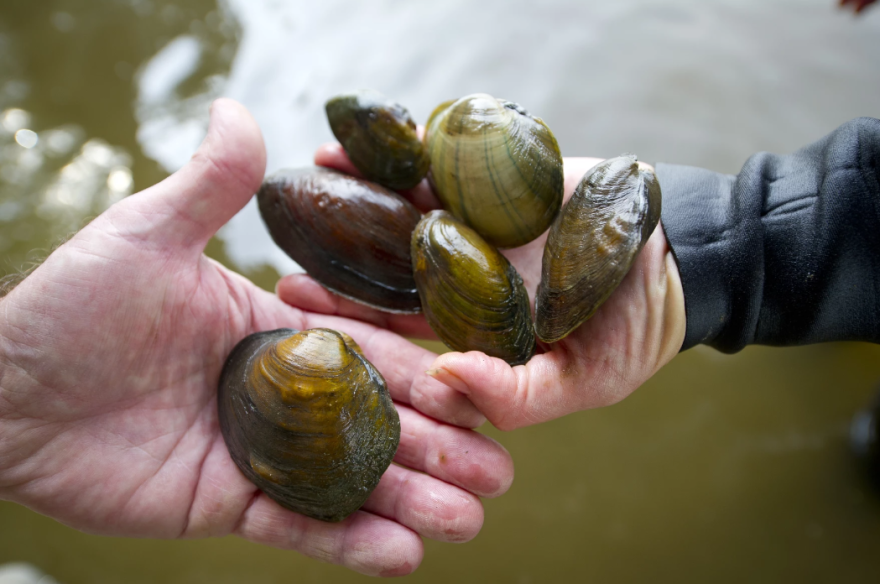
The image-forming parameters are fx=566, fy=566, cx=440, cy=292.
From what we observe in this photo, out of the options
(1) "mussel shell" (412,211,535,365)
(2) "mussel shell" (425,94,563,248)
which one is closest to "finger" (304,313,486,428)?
(1) "mussel shell" (412,211,535,365)

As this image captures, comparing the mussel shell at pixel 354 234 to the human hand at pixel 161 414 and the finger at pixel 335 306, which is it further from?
the human hand at pixel 161 414

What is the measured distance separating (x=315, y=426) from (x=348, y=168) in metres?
0.96

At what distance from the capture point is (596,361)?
143 cm

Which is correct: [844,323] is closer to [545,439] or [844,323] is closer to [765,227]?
[765,227]

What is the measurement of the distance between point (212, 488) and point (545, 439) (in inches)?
45.0

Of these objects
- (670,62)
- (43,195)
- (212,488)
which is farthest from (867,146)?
(43,195)

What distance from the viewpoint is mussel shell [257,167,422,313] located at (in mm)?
1772

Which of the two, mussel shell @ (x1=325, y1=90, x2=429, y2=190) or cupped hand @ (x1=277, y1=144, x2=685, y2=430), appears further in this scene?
mussel shell @ (x1=325, y1=90, x2=429, y2=190)

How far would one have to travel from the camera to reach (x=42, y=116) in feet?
9.38

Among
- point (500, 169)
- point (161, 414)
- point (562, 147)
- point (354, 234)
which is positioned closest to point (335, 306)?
point (354, 234)

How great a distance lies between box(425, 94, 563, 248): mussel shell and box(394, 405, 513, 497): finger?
0.57 metres

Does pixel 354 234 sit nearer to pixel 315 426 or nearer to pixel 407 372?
pixel 407 372

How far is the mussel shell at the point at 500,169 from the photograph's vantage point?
5.15 feet

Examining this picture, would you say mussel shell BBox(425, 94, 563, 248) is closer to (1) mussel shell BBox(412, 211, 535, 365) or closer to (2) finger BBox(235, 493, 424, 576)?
(1) mussel shell BBox(412, 211, 535, 365)
